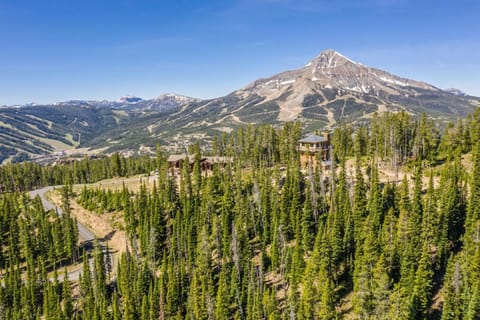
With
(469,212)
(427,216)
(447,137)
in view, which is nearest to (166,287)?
(427,216)

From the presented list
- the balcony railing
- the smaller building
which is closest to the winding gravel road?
the smaller building

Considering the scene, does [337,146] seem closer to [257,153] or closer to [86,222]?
[257,153]

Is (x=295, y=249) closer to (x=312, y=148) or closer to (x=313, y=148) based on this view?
(x=313, y=148)

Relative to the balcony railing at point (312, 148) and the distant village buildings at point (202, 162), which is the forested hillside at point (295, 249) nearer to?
the balcony railing at point (312, 148)

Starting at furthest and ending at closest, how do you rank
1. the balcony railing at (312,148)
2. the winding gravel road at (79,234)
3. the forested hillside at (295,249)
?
1. the balcony railing at (312,148)
2. the winding gravel road at (79,234)
3. the forested hillside at (295,249)

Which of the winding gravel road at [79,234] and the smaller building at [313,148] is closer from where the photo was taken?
the winding gravel road at [79,234]

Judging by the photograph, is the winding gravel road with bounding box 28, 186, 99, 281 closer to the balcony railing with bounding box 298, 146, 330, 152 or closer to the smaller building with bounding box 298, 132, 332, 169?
the smaller building with bounding box 298, 132, 332, 169

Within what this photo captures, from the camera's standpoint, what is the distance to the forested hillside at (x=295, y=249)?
6712 cm

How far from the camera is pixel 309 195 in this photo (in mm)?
99438

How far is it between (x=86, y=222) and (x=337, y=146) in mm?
111118

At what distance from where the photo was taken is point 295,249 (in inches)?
3228

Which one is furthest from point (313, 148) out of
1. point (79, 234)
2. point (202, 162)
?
point (79, 234)

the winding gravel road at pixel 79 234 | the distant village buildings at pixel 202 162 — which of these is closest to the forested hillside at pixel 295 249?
the winding gravel road at pixel 79 234

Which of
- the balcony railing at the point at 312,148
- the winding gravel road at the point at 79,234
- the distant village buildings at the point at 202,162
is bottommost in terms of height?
the winding gravel road at the point at 79,234
